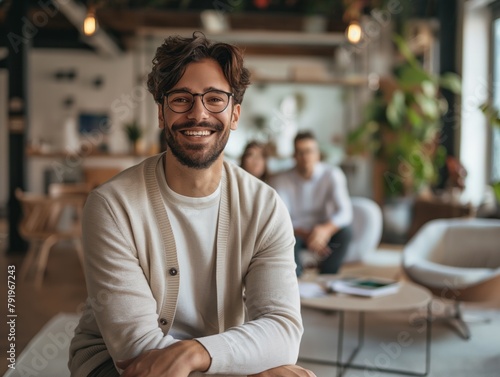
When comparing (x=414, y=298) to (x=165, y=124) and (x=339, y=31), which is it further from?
(x=339, y=31)

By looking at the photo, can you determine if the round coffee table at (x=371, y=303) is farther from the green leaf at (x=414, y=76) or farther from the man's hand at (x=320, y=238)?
the green leaf at (x=414, y=76)

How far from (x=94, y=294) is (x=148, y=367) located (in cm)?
28

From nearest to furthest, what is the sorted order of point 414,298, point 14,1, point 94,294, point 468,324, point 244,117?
point 94,294
point 414,298
point 468,324
point 14,1
point 244,117

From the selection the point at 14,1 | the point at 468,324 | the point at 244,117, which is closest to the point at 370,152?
the point at 244,117

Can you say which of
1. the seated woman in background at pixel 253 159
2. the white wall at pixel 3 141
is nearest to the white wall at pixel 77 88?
the white wall at pixel 3 141

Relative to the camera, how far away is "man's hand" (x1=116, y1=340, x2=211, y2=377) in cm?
147

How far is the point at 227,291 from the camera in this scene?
5.79 ft

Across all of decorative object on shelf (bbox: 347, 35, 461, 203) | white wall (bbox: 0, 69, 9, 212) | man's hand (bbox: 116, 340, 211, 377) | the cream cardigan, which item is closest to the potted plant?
decorative object on shelf (bbox: 347, 35, 461, 203)

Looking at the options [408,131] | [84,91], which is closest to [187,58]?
[408,131]

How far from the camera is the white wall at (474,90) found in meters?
6.72

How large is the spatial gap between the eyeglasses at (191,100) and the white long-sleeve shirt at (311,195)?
2893 mm

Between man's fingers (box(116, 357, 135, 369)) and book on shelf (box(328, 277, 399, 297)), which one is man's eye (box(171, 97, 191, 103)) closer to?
man's fingers (box(116, 357, 135, 369))

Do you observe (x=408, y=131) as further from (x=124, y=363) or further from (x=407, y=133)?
(x=124, y=363)

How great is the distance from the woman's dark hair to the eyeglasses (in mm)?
28
